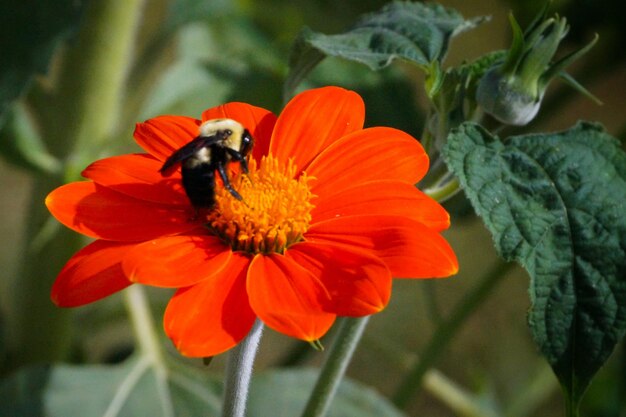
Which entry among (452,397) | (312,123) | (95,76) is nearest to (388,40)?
(312,123)

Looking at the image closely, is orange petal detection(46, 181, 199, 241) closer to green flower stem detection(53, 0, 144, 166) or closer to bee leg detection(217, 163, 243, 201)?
bee leg detection(217, 163, 243, 201)

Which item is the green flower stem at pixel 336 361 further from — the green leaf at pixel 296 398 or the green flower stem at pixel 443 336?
the green flower stem at pixel 443 336

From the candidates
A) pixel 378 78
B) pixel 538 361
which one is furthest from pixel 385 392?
pixel 378 78

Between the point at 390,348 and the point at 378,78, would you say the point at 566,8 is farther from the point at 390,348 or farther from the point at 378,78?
the point at 390,348

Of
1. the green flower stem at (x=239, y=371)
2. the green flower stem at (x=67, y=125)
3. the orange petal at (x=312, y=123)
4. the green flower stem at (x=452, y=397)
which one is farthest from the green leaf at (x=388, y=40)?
the green flower stem at (x=452, y=397)

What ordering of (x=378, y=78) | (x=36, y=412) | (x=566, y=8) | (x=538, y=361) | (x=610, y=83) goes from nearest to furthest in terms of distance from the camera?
(x=36, y=412) < (x=378, y=78) < (x=566, y=8) < (x=538, y=361) < (x=610, y=83)
